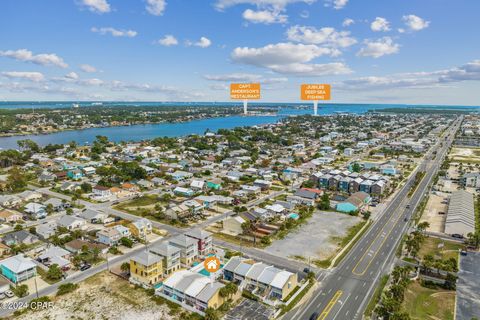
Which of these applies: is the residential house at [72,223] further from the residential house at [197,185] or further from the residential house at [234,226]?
the residential house at [197,185]

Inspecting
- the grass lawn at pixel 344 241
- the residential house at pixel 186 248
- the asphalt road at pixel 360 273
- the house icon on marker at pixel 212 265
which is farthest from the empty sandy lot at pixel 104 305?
the grass lawn at pixel 344 241

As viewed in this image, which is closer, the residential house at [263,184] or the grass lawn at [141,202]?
the grass lawn at [141,202]

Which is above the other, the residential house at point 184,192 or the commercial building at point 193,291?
the residential house at point 184,192

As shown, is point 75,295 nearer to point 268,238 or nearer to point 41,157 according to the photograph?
point 268,238

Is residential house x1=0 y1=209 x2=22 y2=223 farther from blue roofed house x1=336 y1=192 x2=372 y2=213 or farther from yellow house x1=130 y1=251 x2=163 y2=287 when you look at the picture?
blue roofed house x1=336 y1=192 x2=372 y2=213

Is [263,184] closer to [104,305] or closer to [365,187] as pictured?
[365,187]

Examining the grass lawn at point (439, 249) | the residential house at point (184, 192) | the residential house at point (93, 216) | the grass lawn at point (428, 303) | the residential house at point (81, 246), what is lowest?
the grass lawn at point (428, 303)

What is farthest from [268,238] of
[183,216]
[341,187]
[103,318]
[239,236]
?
[341,187]
